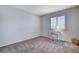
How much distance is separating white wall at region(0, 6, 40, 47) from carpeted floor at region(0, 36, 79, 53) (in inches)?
5.4

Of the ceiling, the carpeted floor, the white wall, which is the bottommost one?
the carpeted floor

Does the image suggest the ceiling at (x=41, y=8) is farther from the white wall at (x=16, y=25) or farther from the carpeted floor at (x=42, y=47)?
the carpeted floor at (x=42, y=47)

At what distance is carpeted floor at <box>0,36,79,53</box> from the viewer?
229 cm

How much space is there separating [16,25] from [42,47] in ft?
2.80

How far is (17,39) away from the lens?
2.28 metres

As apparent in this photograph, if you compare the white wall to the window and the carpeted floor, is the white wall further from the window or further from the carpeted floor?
the window

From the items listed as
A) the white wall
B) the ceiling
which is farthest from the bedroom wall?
the white wall

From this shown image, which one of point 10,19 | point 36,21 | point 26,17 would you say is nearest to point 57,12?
point 36,21

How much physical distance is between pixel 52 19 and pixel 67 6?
0.48 metres

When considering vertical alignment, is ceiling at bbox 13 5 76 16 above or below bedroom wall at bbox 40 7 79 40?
above

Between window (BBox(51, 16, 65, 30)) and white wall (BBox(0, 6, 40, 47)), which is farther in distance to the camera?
window (BBox(51, 16, 65, 30))

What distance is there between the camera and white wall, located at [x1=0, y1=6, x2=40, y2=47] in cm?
220

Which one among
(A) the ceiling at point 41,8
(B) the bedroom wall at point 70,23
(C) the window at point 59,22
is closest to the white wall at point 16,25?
(A) the ceiling at point 41,8
